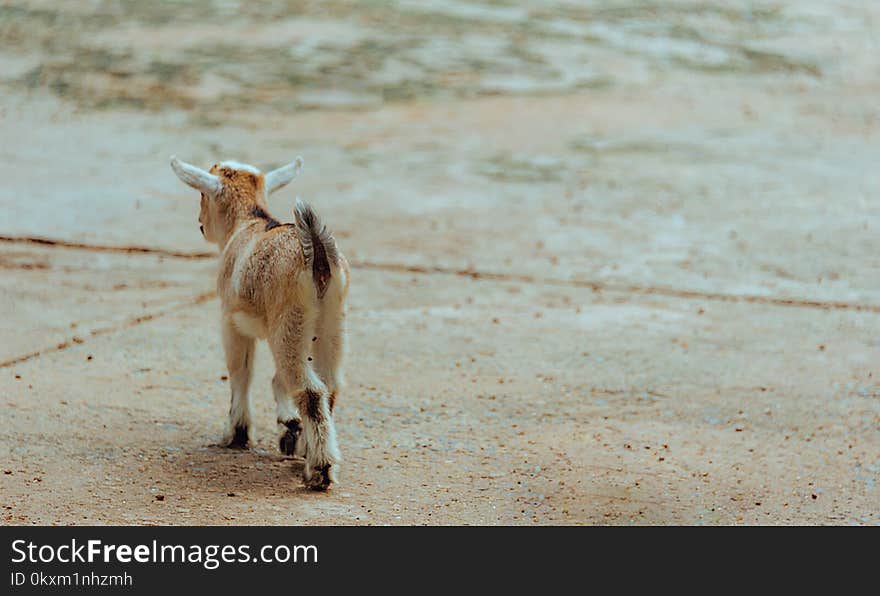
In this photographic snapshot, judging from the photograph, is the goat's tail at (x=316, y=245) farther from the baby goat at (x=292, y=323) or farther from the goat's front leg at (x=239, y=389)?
the goat's front leg at (x=239, y=389)

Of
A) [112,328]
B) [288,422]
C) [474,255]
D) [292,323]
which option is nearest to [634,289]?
[474,255]

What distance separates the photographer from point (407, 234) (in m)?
11.2

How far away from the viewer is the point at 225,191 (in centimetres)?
711

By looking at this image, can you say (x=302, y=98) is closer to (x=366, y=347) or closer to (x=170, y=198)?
(x=170, y=198)

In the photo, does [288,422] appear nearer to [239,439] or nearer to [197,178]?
[239,439]

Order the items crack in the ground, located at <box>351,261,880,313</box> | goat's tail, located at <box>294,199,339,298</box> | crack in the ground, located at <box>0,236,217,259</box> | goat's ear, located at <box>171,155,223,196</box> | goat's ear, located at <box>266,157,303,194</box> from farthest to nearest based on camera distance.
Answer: crack in the ground, located at <box>0,236,217,259</box>, crack in the ground, located at <box>351,261,880,313</box>, goat's ear, located at <box>266,157,303,194</box>, goat's ear, located at <box>171,155,223,196</box>, goat's tail, located at <box>294,199,339,298</box>

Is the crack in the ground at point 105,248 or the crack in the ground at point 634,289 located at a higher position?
the crack in the ground at point 634,289

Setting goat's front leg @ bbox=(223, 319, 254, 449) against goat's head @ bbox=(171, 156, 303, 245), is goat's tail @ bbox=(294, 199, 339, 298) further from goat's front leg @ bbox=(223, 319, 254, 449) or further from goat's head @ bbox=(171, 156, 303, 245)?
goat's head @ bbox=(171, 156, 303, 245)

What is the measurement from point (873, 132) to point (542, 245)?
5751mm

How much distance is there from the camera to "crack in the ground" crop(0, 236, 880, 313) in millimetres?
9562

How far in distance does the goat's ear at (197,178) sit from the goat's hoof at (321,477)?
6.04 feet

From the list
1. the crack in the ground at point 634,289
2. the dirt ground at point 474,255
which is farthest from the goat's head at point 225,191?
the crack in the ground at point 634,289

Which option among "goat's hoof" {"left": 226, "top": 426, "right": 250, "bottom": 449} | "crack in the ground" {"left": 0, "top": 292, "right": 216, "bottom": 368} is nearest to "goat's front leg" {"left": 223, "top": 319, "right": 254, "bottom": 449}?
"goat's hoof" {"left": 226, "top": 426, "right": 250, "bottom": 449}

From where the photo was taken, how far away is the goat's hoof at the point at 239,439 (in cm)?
667
